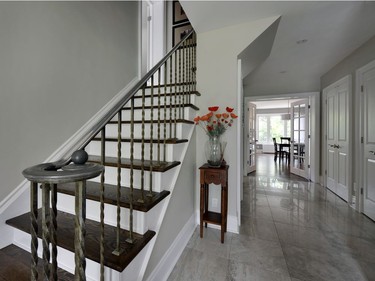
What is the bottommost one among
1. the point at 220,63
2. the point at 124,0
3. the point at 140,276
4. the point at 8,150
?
the point at 140,276

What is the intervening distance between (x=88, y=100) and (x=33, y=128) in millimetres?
710

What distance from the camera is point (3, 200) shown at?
1508 mm

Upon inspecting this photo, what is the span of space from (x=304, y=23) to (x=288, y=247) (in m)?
2.58

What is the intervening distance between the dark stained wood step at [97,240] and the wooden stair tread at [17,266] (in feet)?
0.64

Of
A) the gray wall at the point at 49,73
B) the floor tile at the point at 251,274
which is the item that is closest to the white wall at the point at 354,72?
the floor tile at the point at 251,274

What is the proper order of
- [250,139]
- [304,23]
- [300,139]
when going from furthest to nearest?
1. [250,139]
2. [300,139]
3. [304,23]

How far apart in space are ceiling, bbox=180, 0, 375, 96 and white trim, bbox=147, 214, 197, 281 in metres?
2.37

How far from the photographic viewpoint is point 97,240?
4.00 ft

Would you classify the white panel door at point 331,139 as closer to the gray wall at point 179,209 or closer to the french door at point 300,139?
the french door at point 300,139

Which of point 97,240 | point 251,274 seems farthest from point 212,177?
point 97,240

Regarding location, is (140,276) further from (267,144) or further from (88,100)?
(267,144)

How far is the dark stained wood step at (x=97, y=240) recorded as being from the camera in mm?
1051

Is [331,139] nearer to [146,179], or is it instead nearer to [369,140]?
[369,140]

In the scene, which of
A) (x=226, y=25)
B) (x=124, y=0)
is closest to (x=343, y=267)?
(x=226, y=25)
